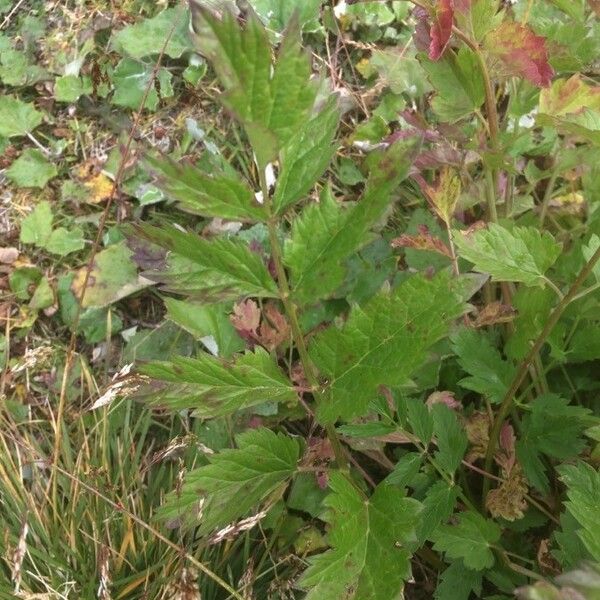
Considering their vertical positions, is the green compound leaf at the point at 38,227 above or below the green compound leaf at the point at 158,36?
below

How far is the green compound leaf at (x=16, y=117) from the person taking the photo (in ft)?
7.11

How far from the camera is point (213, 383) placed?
94cm

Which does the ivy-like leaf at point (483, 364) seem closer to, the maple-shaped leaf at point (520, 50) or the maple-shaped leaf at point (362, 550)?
the maple-shaped leaf at point (362, 550)

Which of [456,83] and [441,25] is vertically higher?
[441,25]

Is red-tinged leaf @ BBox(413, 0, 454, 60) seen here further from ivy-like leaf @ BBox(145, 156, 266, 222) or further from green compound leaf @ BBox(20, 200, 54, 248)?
green compound leaf @ BBox(20, 200, 54, 248)

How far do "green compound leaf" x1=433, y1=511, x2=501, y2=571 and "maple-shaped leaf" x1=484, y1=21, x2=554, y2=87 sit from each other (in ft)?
2.60

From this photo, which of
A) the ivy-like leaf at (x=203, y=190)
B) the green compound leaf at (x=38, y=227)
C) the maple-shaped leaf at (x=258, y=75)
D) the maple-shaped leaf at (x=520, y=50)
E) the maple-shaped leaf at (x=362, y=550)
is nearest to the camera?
the maple-shaped leaf at (x=258, y=75)

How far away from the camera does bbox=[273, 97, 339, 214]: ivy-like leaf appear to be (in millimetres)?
823

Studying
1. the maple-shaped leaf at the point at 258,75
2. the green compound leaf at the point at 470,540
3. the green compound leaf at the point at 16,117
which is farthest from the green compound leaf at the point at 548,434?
the green compound leaf at the point at 16,117

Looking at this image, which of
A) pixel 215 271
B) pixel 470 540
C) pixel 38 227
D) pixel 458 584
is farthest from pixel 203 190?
pixel 38 227

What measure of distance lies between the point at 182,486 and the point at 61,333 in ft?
3.64

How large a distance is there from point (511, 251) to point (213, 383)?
1.80 feet

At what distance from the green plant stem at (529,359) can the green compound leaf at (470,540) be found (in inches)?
5.2

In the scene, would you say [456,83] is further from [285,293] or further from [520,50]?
[285,293]
